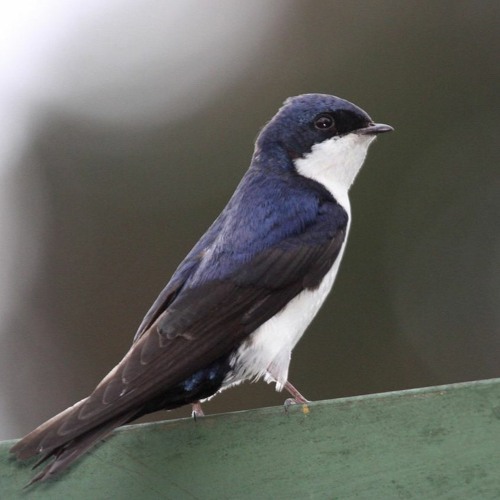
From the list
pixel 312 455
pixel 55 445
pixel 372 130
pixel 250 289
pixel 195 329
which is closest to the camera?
pixel 55 445

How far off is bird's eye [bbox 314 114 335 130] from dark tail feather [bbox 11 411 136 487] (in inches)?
50.2

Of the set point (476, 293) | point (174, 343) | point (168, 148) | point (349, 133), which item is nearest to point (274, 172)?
point (349, 133)

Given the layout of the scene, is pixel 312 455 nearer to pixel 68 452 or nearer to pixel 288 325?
pixel 68 452

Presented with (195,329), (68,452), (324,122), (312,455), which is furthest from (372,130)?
(68,452)

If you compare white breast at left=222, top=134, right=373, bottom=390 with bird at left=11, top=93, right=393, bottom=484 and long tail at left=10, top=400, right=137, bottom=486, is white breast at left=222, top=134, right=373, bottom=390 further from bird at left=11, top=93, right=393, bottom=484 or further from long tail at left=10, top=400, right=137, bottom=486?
long tail at left=10, top=400, right=137, bottom=486

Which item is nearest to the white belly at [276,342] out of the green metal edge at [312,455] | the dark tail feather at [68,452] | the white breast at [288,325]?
the white breast at [288,325]

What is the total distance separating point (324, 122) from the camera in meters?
3.29

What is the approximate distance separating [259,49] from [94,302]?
62.7 inches

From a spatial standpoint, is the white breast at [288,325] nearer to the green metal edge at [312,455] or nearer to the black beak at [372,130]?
the black beak at [372,130]

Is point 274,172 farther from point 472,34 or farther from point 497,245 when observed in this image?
point 472,34

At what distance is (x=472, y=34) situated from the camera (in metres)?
6.16

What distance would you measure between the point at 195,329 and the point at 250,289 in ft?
0.76

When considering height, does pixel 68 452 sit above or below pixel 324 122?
below

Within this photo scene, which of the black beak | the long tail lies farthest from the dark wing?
the black beak
